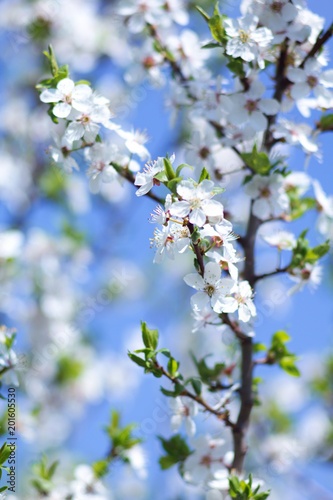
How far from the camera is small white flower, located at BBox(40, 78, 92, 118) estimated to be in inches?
81.0

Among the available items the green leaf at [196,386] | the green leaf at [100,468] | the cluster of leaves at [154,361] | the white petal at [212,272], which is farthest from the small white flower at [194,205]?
the green leaf at [100,468]

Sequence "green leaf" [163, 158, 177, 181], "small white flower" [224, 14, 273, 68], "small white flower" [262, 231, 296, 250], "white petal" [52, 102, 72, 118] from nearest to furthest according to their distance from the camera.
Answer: "green leaf" [163, 158, 177, 181] → "white petal" [52, 102, 72, 118] → "small white flower" [224, 14, 273, 68] → "small white flower" [262, 231, 296, 250]

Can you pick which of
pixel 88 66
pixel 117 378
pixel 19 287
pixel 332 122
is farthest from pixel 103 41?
pixel 332 122

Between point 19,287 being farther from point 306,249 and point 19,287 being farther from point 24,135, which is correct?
point 306,249

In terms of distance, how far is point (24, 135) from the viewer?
6.39 m

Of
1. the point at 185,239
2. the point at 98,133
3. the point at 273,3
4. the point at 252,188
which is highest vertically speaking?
the point at 273,3

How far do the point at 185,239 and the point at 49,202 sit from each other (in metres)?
3.91

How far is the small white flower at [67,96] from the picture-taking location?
2.06 meters

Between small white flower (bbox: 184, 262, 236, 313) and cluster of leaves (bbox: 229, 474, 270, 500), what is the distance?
0.52m

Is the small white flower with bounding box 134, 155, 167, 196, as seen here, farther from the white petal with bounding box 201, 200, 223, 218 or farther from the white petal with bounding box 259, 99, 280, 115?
the white petal with bounding box 259, 99, 280, 115

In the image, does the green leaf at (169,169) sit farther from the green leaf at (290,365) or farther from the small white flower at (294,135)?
the green leaf at (290,365)

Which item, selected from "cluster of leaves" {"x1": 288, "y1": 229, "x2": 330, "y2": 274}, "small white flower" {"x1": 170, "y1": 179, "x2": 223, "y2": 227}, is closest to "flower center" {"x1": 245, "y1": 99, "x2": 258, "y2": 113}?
"cluster of leaves" {"x1": 288, "y1": 229, "x2": 330, "y2": 274}

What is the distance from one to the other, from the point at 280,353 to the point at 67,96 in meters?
1.08

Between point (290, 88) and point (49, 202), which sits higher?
point (290, 88)
